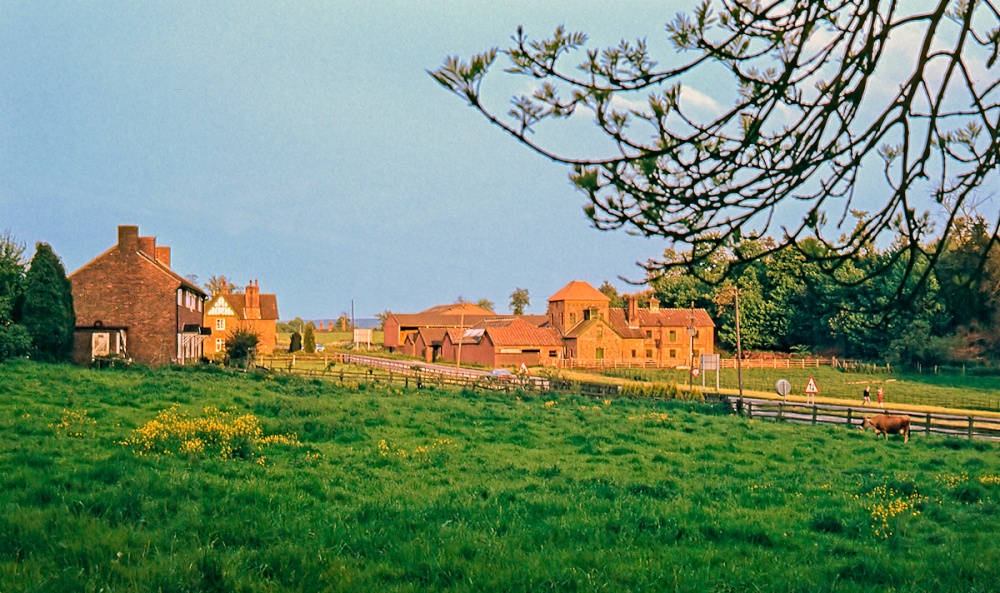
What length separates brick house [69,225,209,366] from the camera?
4650 cm

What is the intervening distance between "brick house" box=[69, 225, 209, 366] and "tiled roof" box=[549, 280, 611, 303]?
53.9 m

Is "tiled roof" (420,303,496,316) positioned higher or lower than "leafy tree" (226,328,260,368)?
higher

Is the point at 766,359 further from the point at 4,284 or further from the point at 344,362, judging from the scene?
the point at 4,284

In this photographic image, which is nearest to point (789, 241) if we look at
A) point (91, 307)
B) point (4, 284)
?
point (4, 284)

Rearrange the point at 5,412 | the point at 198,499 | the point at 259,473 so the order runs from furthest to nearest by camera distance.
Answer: the point at 5,412 < the point at 259,473 < the point at 198,499

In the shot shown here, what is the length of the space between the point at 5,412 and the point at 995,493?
19.2 metres

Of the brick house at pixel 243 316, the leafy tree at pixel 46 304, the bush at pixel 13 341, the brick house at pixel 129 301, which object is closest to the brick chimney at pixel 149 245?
the brick house at pixel 129 301

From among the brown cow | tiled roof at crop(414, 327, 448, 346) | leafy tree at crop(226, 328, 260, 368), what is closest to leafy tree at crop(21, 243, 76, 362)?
leafy tree at crop(226, 328, 260, 368)

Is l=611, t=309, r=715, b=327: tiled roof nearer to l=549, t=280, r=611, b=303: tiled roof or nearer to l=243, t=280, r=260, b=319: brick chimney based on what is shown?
l=549, t=280, r=611, b=303: tiled roof

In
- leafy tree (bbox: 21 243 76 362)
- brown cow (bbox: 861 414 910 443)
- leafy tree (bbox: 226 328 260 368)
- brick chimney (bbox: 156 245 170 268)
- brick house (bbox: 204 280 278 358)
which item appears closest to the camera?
brown cow (bbox: 861 414 910 443)

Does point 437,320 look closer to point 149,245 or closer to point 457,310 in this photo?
point 457,310

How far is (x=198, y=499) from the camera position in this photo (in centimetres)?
991

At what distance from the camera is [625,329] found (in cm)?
9038

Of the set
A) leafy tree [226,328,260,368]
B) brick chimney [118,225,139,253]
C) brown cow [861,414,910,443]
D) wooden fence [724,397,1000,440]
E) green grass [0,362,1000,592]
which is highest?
brick chimney [118,225,139,253]
